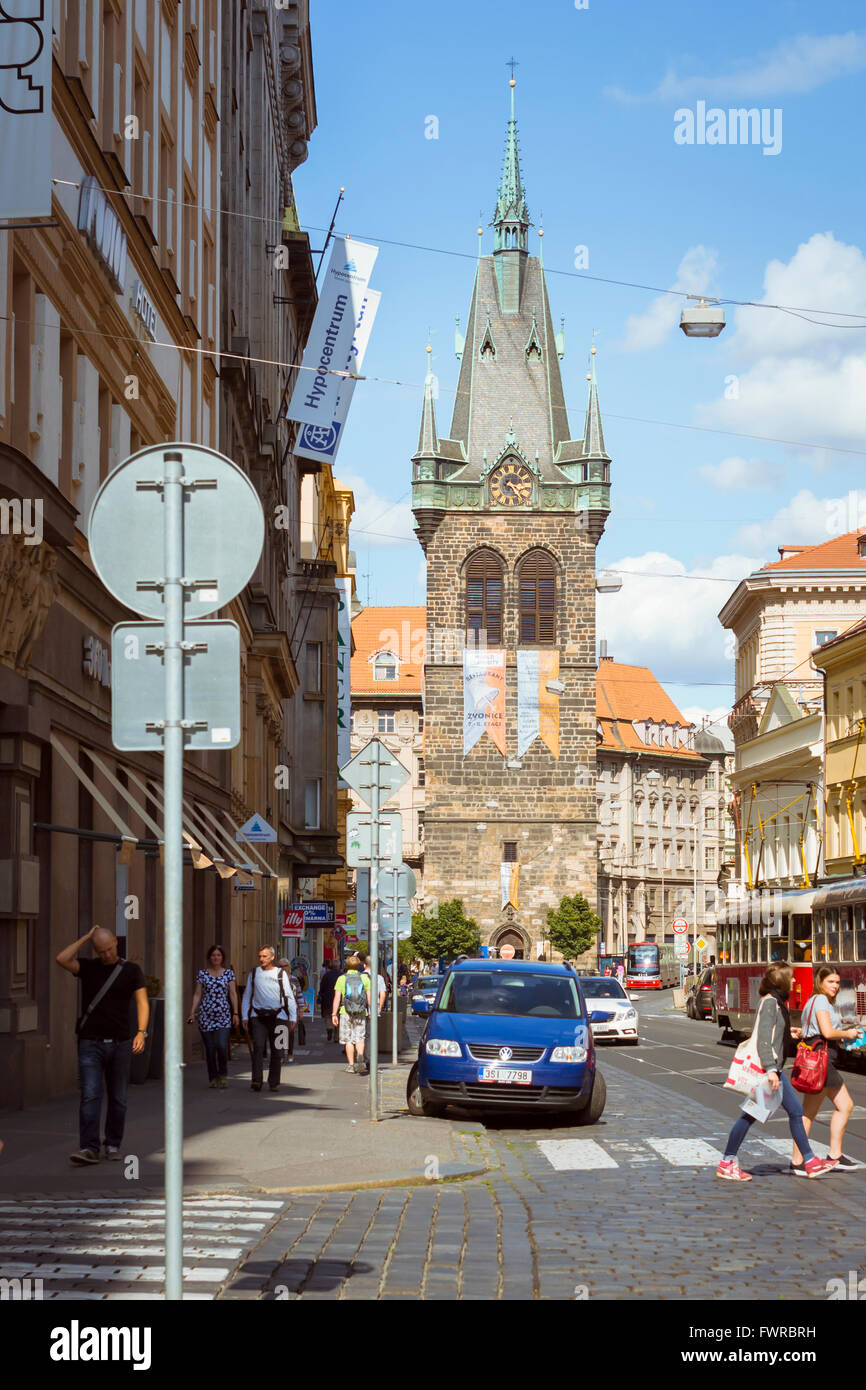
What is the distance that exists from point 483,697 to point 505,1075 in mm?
81828

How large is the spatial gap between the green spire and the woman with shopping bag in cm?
9748

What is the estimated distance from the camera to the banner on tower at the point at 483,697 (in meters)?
99.9

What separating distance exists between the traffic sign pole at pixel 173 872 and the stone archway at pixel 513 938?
94.6 metres

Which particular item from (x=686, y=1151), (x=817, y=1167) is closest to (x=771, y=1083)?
(x=817, y=1167)

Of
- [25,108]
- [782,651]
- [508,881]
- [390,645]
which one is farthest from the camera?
[390,645]

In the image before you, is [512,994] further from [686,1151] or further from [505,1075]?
[686,1151]

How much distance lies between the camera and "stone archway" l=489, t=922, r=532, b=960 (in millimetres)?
100938

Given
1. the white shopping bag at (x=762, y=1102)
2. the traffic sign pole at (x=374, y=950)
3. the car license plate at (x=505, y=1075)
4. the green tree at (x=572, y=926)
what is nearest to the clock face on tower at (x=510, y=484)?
the green tree at (x=572, y=926)

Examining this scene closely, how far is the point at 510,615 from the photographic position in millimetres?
102500

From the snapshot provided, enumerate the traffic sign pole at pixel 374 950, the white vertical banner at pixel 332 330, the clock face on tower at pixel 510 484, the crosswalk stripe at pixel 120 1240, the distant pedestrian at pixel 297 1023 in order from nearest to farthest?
the crosswalk stripe at pixel 120 1240, the traffic sign pole at pixel 374 950, the distant pedestrian at pixel 297 1023, the white vertical banner at pixel 332 330, the clock face on tower at pixel 510 484

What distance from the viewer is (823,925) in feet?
114

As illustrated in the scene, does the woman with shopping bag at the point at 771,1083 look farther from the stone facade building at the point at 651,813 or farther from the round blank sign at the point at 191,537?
the stone facade building at the point at 651,813

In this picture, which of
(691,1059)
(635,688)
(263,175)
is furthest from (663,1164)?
(635,688)

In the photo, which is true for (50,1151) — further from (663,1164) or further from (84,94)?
(84,94)
